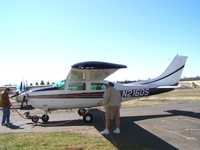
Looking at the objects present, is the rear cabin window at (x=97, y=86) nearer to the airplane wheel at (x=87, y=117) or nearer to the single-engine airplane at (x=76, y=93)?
the single-engine airplane at (x=76, y=93)

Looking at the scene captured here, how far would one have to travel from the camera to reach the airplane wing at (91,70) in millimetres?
14414

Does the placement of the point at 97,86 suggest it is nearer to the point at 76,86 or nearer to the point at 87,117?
the point at 76,86

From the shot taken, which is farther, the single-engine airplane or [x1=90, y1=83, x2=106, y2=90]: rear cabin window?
[x1=90, y1=83, x2=106, y2=90]: rear cabin window

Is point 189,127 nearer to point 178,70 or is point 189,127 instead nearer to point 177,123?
point 177,123

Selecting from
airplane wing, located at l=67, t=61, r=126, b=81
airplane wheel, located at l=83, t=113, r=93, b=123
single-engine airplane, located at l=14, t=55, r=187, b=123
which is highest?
airplane wing, located at l=67, t=61, r=126, b=81

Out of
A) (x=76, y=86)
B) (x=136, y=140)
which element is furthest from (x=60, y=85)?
(x=136, y=140)

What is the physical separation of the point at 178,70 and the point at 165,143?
36.9 feet

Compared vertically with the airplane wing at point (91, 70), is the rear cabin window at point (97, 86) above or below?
below

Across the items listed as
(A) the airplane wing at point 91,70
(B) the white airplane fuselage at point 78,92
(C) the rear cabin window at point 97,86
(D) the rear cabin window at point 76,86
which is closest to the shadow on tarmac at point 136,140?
(A) the airplane wing at point 91,70

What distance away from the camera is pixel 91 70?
616 inches

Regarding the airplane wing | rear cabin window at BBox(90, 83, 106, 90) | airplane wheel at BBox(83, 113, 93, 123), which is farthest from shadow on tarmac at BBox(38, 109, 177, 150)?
rear cabin window at BBox(90, 83, 106, 90)

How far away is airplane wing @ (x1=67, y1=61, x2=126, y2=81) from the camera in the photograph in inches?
567

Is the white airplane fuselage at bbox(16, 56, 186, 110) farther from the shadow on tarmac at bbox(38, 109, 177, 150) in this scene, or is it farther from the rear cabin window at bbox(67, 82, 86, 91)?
the shadow on tarmac at bbox(38, 109, 177, 150)

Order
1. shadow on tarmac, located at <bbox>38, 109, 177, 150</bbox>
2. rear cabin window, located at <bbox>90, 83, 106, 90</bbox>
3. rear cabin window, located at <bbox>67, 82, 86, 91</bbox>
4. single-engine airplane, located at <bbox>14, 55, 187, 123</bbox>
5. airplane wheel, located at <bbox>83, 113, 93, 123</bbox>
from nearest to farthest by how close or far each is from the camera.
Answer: shadow on tarmac, located at <bbox>38, 109, 177, 150</bbox> < airplane wheel, located at <bbox>83, 113, 93, 123</bbox> < single-engine airplane, located at <bbox>14, 55, 187, 123</bbox> < rear cabin window, located at <bbox>67, 82, 86, 91</bbox> < rear cabin window, located at <bbox>90, 83, 106, 90</bbox>
